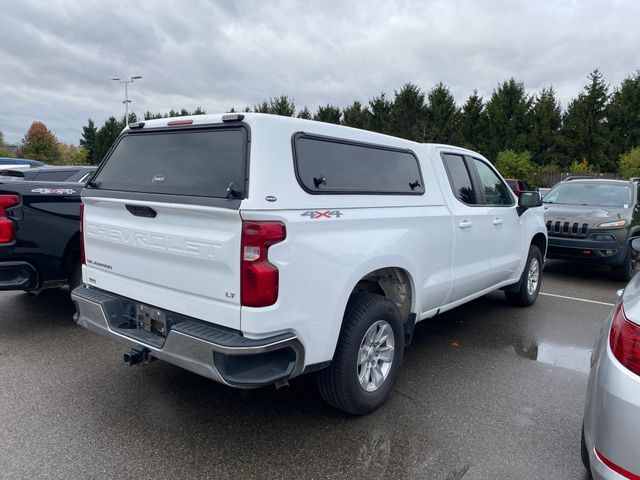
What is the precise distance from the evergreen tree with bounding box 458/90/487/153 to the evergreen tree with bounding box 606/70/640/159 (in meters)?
9.71

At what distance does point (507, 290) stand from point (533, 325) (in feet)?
2.00

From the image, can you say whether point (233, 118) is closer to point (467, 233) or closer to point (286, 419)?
point (286, 419)

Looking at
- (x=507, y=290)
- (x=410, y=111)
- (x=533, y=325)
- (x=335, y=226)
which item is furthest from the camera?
(x=410, y=111)

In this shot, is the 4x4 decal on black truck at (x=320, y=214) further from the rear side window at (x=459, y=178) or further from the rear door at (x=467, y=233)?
the rear side window at (x=459, y=178)

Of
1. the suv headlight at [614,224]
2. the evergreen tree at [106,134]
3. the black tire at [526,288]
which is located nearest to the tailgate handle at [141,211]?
the black tire at [526,288]

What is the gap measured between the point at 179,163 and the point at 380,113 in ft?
153

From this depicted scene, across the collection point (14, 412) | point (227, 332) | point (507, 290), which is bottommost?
point (14, 412)

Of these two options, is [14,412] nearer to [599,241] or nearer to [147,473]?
[147,473]

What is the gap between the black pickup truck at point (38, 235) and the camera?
4.59m

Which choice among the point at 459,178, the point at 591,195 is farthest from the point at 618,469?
the point at 591,195

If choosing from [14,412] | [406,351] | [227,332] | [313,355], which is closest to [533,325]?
[406,351]

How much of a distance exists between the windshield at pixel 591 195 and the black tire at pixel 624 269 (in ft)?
3.19

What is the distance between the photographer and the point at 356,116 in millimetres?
48625

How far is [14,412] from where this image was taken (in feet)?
11.1
